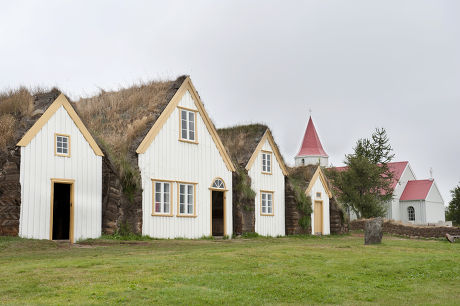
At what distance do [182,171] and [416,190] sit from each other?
143ft

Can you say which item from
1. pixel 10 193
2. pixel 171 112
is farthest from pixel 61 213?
pixel 171 112

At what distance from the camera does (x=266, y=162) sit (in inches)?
1292

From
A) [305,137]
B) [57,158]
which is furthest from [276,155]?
[305,137]

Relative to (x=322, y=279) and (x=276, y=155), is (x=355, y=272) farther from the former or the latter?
(x=276, y=155)

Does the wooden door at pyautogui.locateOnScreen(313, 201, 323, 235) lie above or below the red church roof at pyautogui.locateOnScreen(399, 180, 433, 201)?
below

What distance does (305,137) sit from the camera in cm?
8062

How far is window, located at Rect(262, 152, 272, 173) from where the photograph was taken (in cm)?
3269

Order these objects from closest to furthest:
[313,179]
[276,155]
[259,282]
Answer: [259,282] < [276,155] < [313,179]

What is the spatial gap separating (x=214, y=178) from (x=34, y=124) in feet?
32.2

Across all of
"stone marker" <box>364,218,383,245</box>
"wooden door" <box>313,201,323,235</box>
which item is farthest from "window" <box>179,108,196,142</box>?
"wooden door" <box>313,201,323,235</box>

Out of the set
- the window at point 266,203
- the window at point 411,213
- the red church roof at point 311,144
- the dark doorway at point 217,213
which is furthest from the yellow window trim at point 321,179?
the red church roof at point 311,144

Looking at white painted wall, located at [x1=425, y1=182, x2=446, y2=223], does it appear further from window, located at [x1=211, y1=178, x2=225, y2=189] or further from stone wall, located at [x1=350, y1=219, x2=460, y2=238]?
window, located at [x1=211, y1=178, x2=225, y2=189]

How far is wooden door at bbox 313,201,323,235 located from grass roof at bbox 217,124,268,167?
6504mm

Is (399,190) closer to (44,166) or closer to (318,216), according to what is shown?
(318,216)
